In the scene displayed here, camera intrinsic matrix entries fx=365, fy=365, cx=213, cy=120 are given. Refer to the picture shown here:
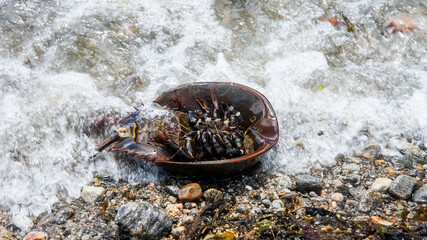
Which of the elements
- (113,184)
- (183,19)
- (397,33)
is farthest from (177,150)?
(397,33)

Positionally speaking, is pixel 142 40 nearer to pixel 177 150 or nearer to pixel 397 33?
pixel 177 150

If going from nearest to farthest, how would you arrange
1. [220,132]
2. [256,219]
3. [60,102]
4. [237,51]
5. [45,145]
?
[256,219]
[220,132]
[45,145]
[60,102]
[237,51]

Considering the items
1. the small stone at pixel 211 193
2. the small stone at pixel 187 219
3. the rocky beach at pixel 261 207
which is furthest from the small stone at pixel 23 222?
the small stone at pixel 211 193

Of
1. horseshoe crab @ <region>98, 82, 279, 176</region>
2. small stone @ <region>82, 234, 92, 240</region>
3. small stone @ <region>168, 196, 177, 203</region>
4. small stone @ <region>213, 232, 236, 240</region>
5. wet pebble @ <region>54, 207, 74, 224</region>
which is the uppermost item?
horseshoe crab @ <region>98, 82, 279, 176</region>

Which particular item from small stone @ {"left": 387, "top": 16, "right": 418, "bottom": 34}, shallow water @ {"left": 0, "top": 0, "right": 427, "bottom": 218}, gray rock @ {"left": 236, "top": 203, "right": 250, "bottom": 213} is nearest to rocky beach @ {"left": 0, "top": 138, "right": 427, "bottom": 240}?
gray rock @ {"left": 236, "top": 203, "right": 250, "bottom": 213}

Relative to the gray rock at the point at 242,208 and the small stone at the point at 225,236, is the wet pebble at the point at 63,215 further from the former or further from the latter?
the gray rock at the point at 242,208

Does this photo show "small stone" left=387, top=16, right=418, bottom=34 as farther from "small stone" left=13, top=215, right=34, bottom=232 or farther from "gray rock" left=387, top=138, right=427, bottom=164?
"small stone" left=13, top=215, right=34, bottom=232

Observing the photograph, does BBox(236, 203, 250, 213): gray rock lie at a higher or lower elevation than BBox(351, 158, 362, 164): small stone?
higher
